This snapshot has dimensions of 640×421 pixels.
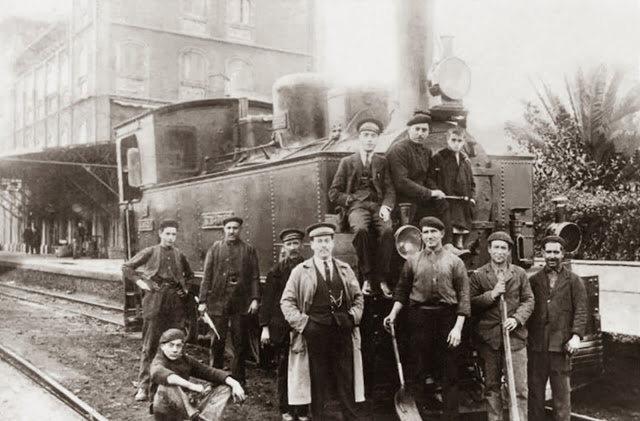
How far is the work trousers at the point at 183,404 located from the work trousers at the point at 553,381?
221 centimetres

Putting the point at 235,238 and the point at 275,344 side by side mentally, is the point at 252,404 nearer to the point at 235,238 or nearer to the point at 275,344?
the point at 275,344

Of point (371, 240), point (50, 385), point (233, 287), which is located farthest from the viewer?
point (50, 385)

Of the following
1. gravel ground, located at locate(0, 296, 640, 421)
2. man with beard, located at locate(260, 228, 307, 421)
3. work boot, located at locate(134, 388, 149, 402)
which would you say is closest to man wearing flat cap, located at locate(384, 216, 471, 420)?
gravel ground, located at locate(0, 296, 640, 421)

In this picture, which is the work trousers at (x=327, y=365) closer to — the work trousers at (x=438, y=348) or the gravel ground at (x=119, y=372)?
the work trousers at (x=438, y=348)

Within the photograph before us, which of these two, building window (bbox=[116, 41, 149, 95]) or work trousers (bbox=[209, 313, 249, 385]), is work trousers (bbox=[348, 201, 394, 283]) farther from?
building window (bbox=[116, 41, 149, 95])

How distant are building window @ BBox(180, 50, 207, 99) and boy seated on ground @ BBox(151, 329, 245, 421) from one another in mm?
21660

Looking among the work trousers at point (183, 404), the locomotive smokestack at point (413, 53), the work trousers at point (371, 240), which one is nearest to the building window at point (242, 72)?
the locomotive smokestack at point (413, 53)

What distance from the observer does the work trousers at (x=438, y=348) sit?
4812mm

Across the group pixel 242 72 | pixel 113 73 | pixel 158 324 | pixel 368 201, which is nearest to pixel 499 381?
pixel 368 201

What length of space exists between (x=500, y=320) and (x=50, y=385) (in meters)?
4.08

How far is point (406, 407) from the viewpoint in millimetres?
4926

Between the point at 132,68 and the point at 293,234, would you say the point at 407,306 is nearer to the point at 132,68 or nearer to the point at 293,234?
the point at 293,234

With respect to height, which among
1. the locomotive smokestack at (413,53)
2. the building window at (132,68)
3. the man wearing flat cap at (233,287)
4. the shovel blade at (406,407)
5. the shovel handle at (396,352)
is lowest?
the shovel blade at (406,407)

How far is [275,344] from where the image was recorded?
5.34m
